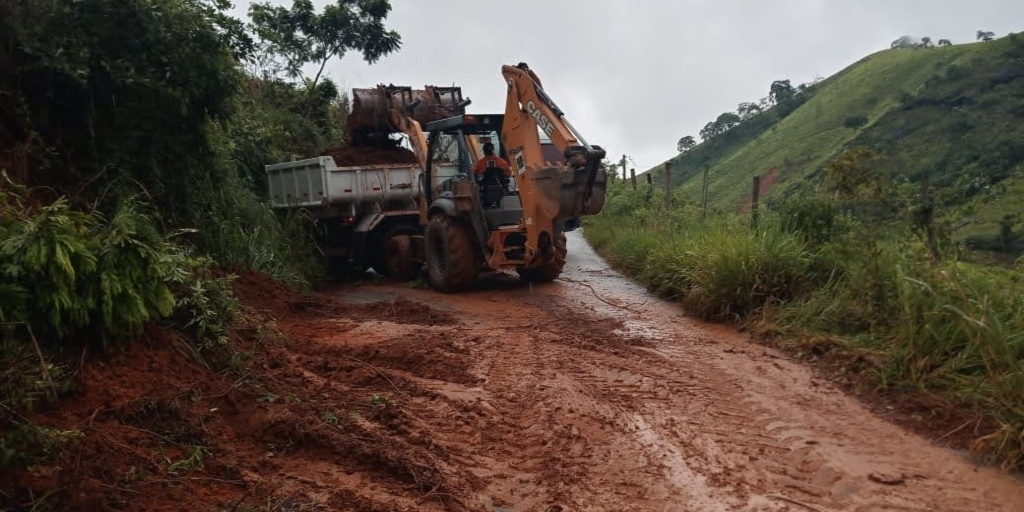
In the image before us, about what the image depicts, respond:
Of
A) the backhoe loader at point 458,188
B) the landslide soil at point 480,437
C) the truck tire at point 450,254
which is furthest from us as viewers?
the truck tire at point 450,254

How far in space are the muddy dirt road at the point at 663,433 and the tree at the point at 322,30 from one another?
47.0 feet

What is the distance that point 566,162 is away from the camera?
921cm

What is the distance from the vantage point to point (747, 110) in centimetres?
6456

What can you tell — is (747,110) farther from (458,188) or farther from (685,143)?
(458,188)

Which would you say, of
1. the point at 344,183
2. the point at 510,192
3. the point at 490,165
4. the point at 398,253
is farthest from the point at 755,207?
the point at 344,183

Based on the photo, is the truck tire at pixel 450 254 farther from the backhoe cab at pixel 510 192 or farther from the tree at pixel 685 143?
the tree at pixel 685 143

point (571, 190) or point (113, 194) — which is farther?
point (571, 190)

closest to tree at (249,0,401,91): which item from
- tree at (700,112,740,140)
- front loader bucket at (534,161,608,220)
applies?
front loader bucket at (534,161,608,220)

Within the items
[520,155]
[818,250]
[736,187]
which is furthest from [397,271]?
A: [736,187]

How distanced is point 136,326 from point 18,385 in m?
0.85

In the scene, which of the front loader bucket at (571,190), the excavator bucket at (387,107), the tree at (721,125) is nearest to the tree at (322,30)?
the excavator bucket at (387,107)

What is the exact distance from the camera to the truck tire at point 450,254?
34.2 feet

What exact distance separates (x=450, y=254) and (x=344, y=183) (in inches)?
107

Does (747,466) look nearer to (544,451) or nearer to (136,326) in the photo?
(544,451)
